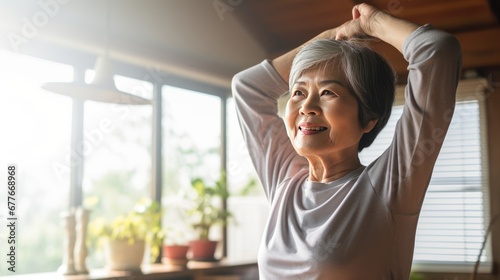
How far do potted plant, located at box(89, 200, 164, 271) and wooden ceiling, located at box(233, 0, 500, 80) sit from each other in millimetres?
665

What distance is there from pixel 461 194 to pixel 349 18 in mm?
863

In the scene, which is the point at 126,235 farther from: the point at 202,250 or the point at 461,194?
the point at 461,194

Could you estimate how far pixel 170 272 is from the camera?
194 cm

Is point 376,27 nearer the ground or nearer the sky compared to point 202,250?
nearer the sky

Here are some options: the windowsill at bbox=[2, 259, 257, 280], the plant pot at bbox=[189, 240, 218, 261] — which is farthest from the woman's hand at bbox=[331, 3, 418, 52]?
the plant pot at bbox=[189, 240, 218, 261]

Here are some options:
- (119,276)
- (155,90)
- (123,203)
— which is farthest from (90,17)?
(119,276)

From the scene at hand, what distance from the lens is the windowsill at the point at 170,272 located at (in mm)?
1676

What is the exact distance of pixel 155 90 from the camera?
2178mm

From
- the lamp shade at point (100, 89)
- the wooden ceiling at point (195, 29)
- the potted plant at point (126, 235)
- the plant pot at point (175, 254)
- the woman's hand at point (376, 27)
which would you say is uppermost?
the wooden ceiling at point (195, 29)

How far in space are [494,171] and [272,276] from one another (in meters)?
2.08

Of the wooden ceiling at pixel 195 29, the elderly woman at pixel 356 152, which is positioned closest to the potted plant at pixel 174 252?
the wooden ceiling at pixel 195 29

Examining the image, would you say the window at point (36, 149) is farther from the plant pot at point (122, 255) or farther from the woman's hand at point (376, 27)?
the woman's hand at point (376, 27)

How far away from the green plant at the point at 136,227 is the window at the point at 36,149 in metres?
0.12

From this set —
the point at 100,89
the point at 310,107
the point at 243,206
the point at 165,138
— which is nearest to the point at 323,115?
the point at 310,107
